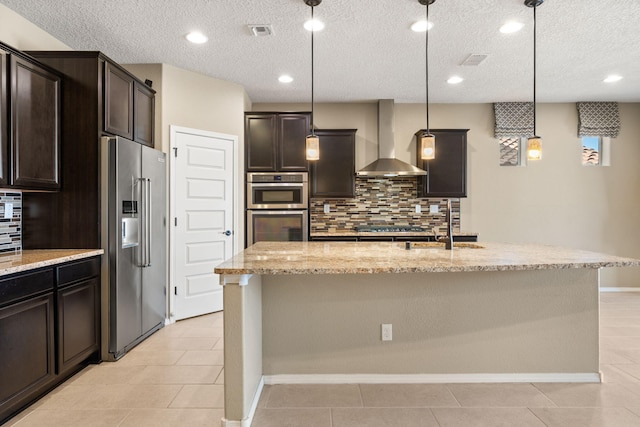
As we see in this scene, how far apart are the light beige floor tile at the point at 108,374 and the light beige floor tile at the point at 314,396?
106 cm

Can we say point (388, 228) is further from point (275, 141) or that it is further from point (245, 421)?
point (245, 421)

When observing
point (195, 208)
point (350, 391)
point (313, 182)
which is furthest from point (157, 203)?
point (350, 391)

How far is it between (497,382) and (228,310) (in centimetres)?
188

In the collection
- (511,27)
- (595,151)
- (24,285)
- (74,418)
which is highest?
(511,27)

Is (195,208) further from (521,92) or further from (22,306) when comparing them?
(521,92)

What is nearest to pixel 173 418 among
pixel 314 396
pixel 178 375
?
pixel 178 375

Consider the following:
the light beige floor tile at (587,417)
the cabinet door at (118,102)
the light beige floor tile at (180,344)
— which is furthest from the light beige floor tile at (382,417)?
the cabinet door at (118,102)

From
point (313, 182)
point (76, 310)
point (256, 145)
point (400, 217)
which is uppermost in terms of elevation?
point (256, 145)

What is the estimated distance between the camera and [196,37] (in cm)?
340

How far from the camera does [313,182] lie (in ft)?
16.8

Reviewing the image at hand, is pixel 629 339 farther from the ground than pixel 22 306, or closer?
closer

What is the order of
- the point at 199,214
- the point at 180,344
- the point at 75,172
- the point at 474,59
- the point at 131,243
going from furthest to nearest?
the point at 199,214 → the point at 474,59 → the point at 180,344 → the point at 131,243 → the point at 75,172

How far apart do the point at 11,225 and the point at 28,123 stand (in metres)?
0.79

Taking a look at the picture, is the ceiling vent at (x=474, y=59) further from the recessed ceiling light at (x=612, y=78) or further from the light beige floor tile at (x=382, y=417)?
the light beige floor tile at (x=382, y=417)
